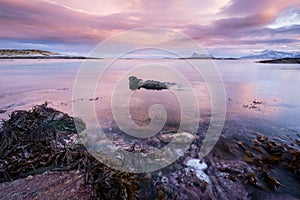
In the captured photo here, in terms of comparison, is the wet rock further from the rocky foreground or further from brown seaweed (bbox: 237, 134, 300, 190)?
brown seaweed (bbox: 237, 134, 300, 190)

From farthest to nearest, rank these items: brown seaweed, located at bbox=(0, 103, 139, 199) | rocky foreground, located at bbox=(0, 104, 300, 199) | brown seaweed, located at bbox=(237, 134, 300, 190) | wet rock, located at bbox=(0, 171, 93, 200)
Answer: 1. brown seaweed, located at bbox=(237, 134, 300, 190)
2. brown seaweed, located at bbox=(0, 103, 139, 199)
3. rocky foreground, located at bbox=(0, 104, 300, 199)
4. wet rock, located at bbox=(0, 171, 93, 200)

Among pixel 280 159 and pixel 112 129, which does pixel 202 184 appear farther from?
pixel 112 129

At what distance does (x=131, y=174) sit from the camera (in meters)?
4.02

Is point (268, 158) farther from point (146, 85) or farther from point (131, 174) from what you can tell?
point (146, 85)

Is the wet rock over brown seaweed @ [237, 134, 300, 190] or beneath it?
over

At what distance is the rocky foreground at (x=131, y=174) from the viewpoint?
123 inches

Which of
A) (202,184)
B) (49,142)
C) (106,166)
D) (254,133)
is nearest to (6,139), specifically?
(49,142)

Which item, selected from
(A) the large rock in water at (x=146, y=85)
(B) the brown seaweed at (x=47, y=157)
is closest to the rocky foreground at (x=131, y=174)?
(B) the brown seaweed at (x=47, y=157)

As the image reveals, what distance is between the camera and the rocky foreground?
3127mm

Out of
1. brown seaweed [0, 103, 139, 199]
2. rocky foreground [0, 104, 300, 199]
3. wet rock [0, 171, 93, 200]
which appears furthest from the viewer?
brown seaweed [0, 103, 139, 199]

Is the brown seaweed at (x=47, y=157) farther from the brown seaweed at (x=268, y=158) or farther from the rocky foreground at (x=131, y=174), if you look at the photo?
the brown seaweed at (x=268, y=158)

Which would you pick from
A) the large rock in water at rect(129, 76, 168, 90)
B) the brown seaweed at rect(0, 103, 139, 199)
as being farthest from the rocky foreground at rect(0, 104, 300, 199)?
the large rock in water at rect(129, 76, 168, 90)

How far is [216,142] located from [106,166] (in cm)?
380

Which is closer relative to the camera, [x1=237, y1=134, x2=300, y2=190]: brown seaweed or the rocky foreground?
the rocky foreground
